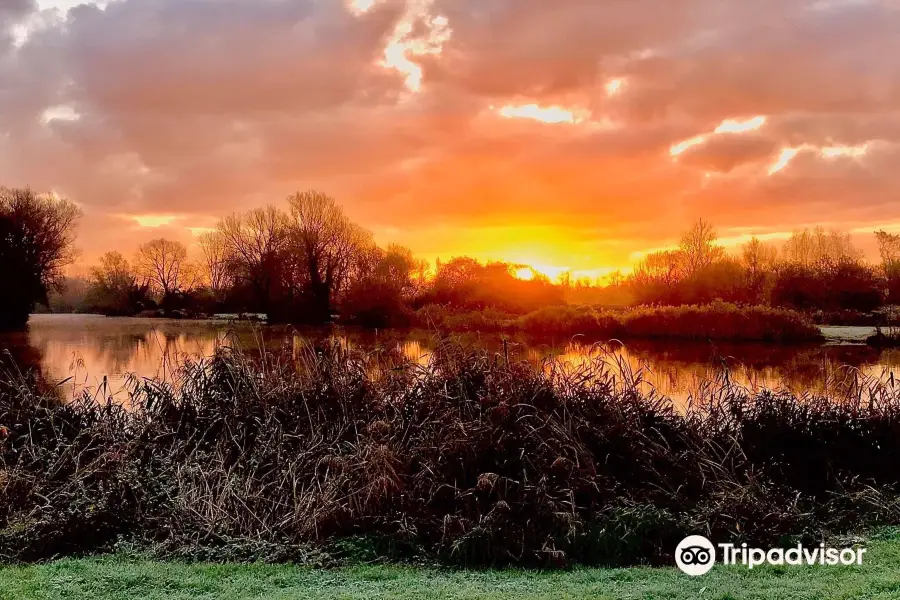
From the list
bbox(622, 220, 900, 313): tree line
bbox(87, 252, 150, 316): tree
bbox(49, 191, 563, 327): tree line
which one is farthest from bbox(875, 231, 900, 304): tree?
bbox(87, 252, 150, 316): tree

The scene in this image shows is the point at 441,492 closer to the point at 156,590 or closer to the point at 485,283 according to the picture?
the point at 156,590

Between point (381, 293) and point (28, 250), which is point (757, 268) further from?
point (28, 250)

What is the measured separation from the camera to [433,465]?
6.50 m

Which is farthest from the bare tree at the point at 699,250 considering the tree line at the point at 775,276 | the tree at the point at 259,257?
the tree at the point at 259,257

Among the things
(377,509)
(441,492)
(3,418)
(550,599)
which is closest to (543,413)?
(441,492)

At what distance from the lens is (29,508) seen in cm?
671

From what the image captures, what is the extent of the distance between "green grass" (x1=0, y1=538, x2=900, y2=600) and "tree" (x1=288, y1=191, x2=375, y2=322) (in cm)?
2955

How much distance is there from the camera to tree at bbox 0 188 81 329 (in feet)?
123

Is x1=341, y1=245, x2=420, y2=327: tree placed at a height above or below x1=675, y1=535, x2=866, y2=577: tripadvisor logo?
above

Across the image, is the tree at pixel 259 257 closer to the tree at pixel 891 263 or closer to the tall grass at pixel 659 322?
the tall grass at pixel 659 322

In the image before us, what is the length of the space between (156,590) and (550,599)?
8.90ft

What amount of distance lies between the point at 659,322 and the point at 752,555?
2457cm

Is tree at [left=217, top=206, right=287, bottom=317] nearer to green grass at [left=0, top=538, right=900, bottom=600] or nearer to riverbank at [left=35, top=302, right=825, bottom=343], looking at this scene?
riverbank at [left=35, top=302, right=825, bottom=343]

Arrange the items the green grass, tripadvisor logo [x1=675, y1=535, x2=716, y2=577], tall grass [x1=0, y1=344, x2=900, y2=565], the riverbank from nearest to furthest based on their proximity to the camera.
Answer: the green grass < tripadvisor logo [x1=675, y1=535, x2=716, y2=577] < tall grass [x1=0, y1=344, x2=900, y2=565] < the riverbank
